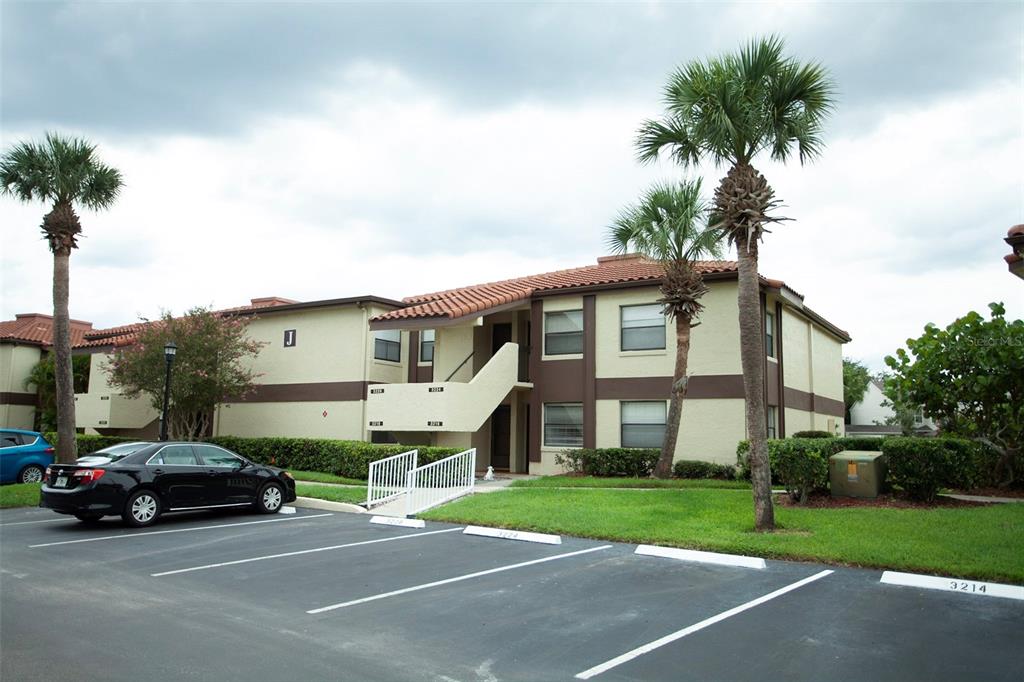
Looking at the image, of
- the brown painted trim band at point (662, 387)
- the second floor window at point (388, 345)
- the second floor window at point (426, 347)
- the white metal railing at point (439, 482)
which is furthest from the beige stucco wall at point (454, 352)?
the white metal railing at point (439, 482)

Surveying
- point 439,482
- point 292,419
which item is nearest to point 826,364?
point 439,482

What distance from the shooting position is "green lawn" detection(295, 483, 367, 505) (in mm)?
16125

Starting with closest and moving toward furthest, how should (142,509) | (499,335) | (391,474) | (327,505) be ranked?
(142,509), (327,505), (391,474), (499,335)

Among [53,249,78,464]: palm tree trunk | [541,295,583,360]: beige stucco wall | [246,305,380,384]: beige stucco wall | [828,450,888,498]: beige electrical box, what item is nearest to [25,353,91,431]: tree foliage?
[246,305,380,384]: beige stucco wall

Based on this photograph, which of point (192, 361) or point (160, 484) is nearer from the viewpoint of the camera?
point (160, 484)

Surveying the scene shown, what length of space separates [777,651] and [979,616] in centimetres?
247

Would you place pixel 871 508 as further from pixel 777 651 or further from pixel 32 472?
pixel 32 472

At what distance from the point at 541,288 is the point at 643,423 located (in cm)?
500

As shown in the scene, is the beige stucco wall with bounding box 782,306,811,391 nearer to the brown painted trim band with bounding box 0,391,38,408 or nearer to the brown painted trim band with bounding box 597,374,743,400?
the brown painted trim band with bounding box 597,374,743,400

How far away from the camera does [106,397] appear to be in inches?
1104

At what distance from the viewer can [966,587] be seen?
8117mm

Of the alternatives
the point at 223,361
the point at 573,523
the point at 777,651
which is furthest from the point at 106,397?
the point at 777,651

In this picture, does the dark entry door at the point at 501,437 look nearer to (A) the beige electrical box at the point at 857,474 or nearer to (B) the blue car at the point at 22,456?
(A) the beige electrical box at the point at 857,474

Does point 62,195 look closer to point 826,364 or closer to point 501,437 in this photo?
point 501,437
